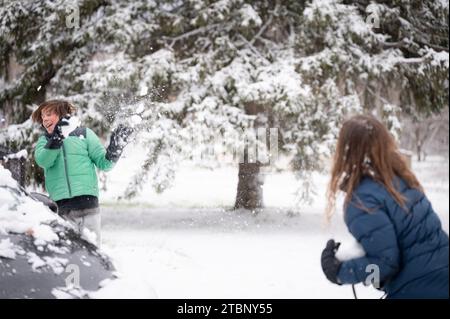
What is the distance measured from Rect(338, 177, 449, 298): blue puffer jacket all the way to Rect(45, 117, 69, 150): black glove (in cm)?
230

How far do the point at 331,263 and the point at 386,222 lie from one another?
31 cm

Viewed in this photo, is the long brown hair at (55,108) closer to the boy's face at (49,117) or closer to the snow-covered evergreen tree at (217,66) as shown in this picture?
the boy's face at (49,117)

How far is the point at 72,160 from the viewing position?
3668mm

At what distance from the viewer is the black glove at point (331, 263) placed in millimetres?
2004

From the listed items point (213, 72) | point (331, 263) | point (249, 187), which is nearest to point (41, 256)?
point (331, 263)

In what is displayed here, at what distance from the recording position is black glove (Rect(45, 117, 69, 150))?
3.48 metres

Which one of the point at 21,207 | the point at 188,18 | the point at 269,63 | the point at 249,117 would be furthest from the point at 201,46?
the point at 21,207

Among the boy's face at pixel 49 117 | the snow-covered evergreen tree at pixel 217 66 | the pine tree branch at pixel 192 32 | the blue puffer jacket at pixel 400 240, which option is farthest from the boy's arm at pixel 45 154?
the pine tree branch at pixel 192 32

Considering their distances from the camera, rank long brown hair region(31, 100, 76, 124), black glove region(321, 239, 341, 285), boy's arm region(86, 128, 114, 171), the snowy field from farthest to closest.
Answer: the snowy field
boy's arm region(86, 128, 114, 171)
long brown hair region(31, 100, 76, 124)
black glove region(321, 239, 341, 285)

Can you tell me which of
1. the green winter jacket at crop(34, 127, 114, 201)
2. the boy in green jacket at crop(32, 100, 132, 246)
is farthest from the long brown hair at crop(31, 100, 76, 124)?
the green winter jacket at crop(34, 127, 114, 201)

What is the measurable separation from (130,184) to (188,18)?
11.1 feet

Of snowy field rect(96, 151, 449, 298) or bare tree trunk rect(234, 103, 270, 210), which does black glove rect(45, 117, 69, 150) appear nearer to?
snowy field rect(96, 151, 449, 298)
